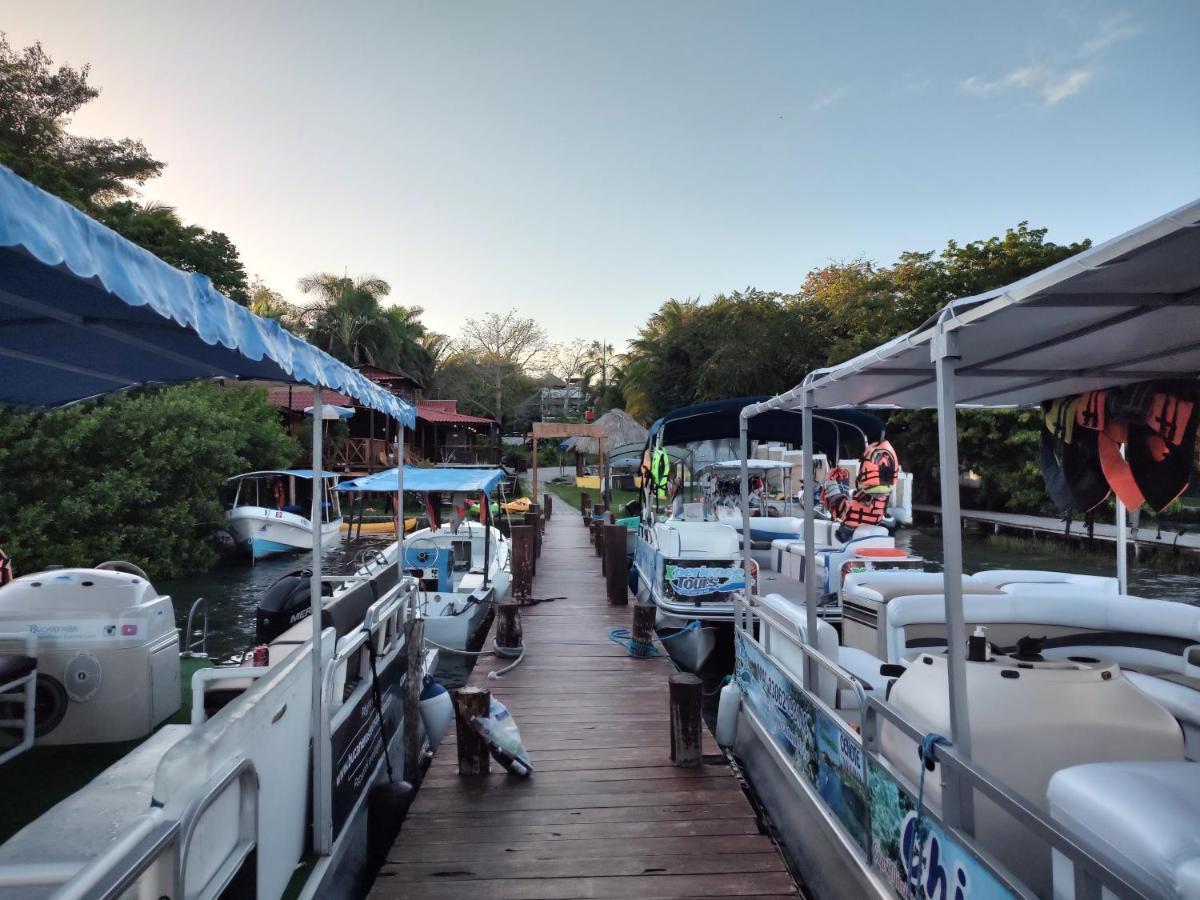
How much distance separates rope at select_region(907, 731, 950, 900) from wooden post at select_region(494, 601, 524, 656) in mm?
5459

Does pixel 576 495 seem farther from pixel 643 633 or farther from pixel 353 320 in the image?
pixel 643 633

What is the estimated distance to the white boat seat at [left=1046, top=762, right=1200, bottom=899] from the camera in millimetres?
1625

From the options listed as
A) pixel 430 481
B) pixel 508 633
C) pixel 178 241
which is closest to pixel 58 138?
pixel 178 241

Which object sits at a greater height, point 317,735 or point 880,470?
point 880,470

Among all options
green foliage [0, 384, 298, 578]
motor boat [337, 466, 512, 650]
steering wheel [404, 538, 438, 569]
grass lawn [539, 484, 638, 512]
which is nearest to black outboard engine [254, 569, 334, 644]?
motor boat [337, 466, 512, 650]

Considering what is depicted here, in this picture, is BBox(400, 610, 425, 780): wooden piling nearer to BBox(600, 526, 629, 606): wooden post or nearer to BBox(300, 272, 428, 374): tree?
BBox(600, 526, 629, 606): wooden post

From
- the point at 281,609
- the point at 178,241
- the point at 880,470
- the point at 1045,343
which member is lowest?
the point at 281,609

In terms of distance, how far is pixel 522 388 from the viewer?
50.9 metres

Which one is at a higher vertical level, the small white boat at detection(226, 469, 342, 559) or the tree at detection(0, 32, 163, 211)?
the tree at detection(0, 32, 163, 211)

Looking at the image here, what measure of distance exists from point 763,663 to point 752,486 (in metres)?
12.1

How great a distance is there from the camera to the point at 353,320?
131 ft

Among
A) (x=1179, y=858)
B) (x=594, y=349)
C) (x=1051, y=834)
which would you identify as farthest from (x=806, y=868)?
(x=594, y=349)

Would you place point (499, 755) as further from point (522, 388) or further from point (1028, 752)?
point (522, 388)

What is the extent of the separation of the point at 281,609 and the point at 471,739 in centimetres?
177
